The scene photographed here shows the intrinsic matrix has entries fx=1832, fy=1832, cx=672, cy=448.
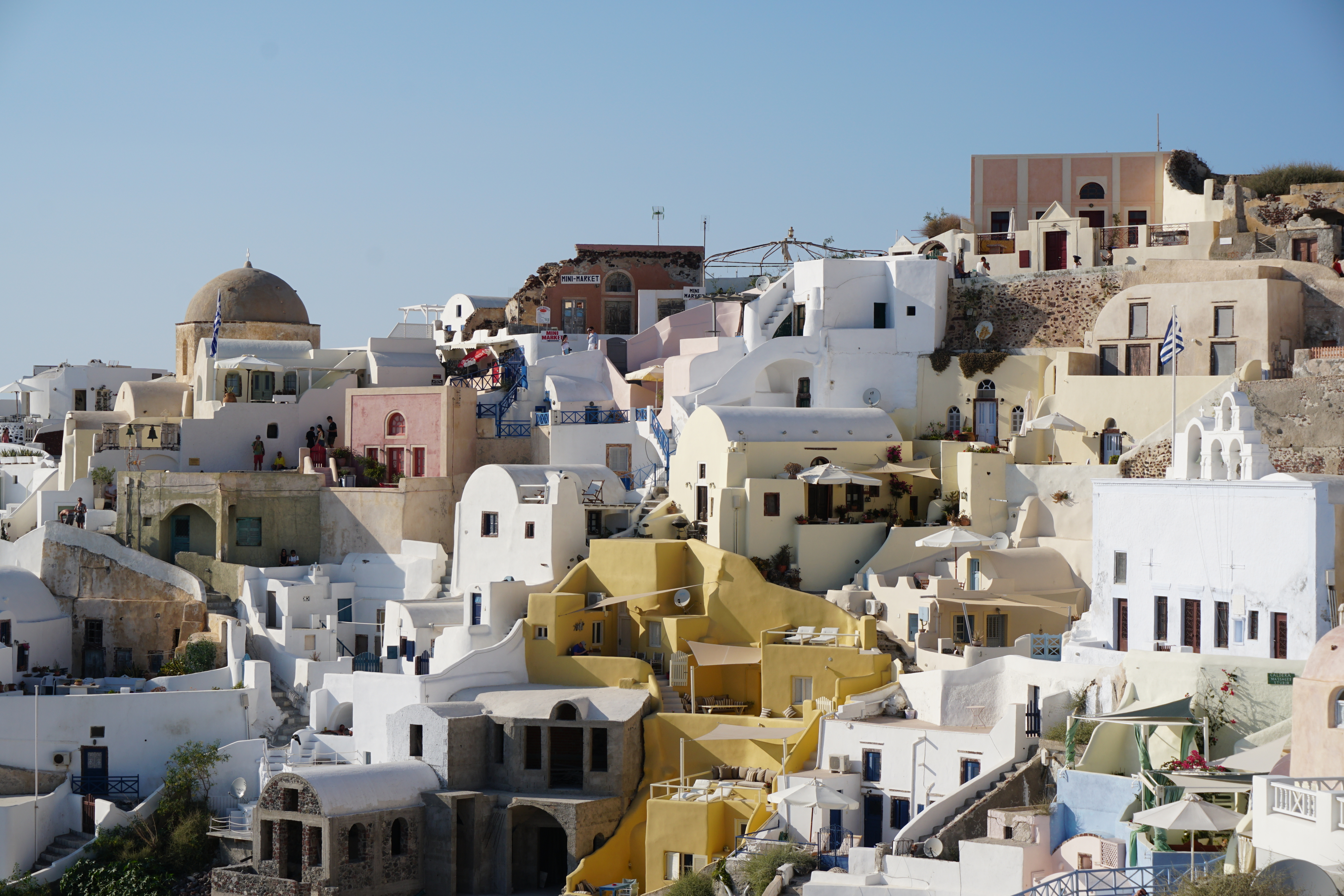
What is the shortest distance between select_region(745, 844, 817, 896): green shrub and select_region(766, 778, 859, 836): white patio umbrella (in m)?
0.97

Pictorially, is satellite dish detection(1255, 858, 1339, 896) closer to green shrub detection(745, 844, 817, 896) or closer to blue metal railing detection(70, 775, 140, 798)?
green shrub detection(745, 844, 817, 896)

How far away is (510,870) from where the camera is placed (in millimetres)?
38406

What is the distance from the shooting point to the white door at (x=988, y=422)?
4628cm

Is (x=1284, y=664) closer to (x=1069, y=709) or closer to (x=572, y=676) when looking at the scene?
(x=1069, y=709)

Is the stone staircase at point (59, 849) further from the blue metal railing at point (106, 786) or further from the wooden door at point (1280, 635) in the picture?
the wooden door at point (1280, 635)

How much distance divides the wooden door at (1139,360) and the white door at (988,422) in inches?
139

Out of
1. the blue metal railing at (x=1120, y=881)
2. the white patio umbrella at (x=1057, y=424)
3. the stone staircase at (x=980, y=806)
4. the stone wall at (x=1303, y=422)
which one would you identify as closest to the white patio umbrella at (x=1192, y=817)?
the blue metal railing at (x=1120, y=881)

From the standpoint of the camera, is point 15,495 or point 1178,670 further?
point 15,495

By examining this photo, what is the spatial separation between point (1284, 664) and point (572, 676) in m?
16.1

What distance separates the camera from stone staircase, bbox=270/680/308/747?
142 feet

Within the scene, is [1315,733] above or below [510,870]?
above

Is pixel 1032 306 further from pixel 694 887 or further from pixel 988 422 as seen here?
pixel 694 887

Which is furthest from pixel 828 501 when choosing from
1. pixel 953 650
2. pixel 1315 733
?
pixel 1315 733

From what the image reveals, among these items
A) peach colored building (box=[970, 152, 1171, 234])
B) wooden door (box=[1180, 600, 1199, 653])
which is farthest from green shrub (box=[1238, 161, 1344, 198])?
wooden door (box=[1180, 600, 1199, 653])
